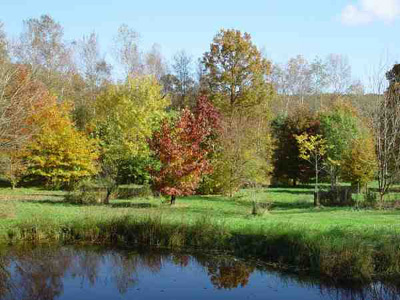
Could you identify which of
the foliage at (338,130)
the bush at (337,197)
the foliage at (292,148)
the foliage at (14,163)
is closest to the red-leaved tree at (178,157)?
the bush at (337,197)

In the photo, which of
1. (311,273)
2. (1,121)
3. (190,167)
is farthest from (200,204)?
(311,273)

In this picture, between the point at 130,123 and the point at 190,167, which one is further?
the point at 130,123

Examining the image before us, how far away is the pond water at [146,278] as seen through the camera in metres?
10.0

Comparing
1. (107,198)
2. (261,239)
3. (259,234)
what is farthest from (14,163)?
(261,239)

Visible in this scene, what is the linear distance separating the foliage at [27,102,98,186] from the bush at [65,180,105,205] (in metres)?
4.99

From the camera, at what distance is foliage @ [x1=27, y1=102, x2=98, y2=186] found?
2728 centimetres

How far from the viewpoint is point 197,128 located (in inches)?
825

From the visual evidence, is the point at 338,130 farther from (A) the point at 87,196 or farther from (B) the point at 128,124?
(A) the point at 87,196

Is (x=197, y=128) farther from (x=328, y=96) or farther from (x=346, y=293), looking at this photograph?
(x=328, y=96)

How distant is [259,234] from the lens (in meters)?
12.9

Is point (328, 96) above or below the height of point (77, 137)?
above

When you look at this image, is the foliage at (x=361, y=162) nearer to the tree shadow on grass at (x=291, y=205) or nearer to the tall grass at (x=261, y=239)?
the tree shadow on grass at (x=291, y=205)

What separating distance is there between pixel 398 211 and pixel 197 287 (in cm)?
1077

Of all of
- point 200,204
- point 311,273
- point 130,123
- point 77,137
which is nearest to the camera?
point 311,273
